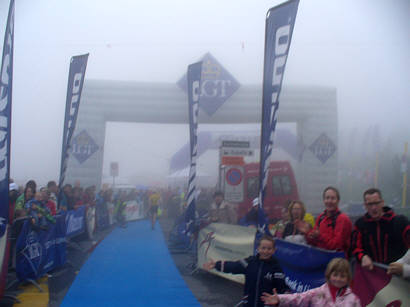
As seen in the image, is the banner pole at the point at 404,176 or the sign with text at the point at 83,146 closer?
the sign with text at the point at 83,146

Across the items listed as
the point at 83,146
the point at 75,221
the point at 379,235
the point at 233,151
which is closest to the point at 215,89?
the point at 83,146

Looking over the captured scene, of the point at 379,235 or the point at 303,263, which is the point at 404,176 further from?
the point at 379,235

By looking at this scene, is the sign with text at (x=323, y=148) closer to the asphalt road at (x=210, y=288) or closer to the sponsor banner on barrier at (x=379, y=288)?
the asphalt road at (x=210, y=288)

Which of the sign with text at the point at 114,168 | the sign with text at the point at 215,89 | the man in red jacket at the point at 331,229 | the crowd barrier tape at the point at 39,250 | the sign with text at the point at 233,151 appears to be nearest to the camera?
the man in red jacket at the point at 331,229

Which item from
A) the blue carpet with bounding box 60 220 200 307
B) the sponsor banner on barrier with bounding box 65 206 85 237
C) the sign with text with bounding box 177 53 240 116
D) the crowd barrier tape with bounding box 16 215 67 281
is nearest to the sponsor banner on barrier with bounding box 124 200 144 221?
the sponsor banner on barrier with bounding box 65 206 85 237

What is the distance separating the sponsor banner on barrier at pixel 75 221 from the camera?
9.95 m

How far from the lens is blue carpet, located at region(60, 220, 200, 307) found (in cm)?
585

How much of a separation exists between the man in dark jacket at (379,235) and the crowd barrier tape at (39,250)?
15.7ft

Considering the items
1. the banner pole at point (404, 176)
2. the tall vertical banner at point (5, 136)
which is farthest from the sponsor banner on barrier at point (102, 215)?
the banner pole at point (404, 176)

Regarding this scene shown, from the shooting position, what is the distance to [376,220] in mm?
3701

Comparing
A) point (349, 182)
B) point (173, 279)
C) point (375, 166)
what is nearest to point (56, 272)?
point (173, 279)

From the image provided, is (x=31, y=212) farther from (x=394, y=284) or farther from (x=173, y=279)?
(x=394, y=284)

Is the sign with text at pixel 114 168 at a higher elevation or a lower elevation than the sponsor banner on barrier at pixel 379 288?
higher

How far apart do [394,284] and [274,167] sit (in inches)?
403
